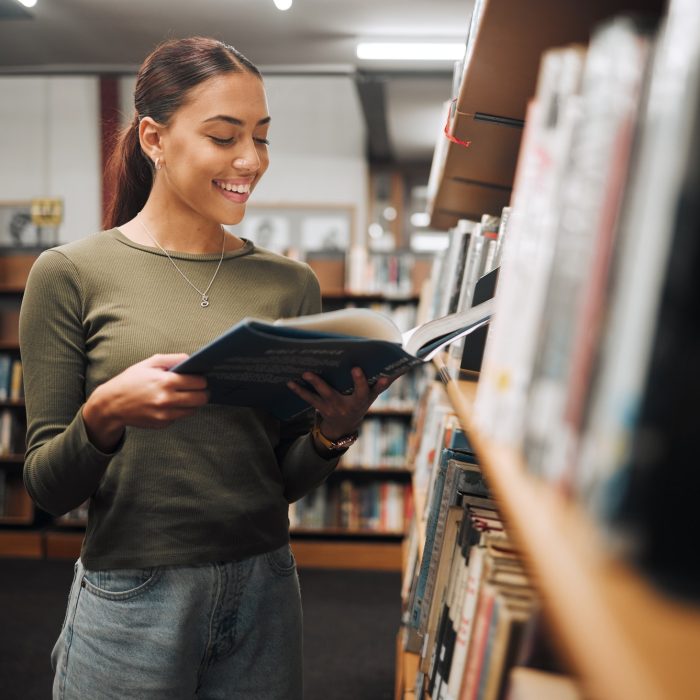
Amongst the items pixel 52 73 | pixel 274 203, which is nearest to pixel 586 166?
pixel 274 203

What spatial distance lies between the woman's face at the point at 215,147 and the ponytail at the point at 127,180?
5.9 inches

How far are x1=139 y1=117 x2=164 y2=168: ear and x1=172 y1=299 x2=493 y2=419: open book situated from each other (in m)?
0.46

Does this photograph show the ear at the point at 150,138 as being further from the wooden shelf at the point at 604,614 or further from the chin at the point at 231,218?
the wooden shelf at the point at 604,614

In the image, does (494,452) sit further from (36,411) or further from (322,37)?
(322,37)

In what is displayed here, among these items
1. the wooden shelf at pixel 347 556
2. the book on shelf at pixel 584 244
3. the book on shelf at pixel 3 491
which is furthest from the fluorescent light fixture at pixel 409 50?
the book on shelf at pixel 584 244

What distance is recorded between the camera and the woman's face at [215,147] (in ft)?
3.65

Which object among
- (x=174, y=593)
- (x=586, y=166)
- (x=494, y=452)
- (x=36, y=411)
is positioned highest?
(x=586, y=166)

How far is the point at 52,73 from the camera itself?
543 cm

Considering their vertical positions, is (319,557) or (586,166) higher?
(586,166)

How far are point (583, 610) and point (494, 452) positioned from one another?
199mm

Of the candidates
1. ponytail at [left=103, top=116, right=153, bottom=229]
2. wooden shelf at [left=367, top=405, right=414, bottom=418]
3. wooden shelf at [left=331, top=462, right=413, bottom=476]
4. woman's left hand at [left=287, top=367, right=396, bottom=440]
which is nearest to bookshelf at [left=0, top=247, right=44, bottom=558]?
wooden shelf at [left=331, top=462, right=413, bottom=476]

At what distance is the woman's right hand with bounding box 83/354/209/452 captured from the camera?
2.82 ft

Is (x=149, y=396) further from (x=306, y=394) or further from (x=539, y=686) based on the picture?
(x=539, y=686)

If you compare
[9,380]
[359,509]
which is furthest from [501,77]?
[9,380]
